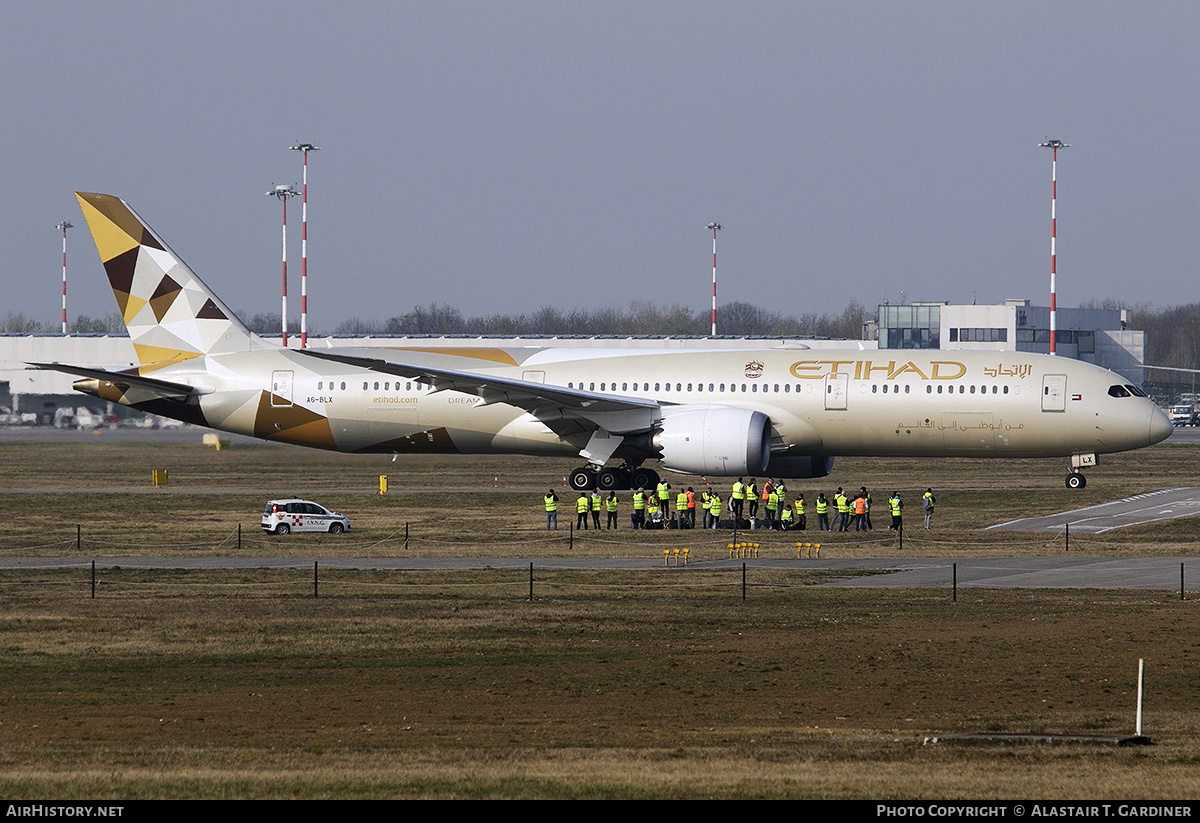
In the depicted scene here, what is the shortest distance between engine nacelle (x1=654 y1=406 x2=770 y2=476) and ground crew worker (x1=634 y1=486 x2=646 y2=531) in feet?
8.14

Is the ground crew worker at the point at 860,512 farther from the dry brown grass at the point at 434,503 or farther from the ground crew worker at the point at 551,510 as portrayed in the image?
the ground crew worker at the point at 551,510

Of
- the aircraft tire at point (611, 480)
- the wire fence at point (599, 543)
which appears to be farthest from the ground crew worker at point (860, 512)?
the aircraft tire at point (611, 480)

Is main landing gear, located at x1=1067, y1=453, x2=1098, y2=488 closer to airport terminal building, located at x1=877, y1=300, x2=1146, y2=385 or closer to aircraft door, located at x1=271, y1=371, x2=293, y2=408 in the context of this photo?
aircraft door, located at x1=271, y1=371, x2=293, y2=408

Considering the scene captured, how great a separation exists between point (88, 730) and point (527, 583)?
1447cm

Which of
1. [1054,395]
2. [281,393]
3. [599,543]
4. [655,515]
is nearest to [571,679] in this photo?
[599,543]

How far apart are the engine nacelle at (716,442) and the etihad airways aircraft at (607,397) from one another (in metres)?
0.05

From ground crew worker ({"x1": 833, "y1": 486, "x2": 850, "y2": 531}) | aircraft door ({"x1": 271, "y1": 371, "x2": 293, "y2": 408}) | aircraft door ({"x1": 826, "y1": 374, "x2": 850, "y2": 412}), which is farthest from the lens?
aircraft door ({"x1": 271, "y1": 371, "x2": 293, "y2": 408})

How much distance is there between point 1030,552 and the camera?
36469mm

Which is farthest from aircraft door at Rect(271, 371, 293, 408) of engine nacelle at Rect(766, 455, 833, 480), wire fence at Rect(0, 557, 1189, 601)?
engine nacelle at Rect(766, 455, 833, 480)

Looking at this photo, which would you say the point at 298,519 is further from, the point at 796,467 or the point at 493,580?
the point at 796,467

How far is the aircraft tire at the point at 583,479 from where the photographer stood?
4684 centimetres

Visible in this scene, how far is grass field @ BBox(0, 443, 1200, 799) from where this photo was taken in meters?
14.5

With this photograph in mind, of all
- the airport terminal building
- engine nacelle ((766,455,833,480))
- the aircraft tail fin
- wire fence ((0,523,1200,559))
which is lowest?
wire fence ((0,523,1200,559))

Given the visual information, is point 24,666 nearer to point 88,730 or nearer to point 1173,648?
point 88,730
